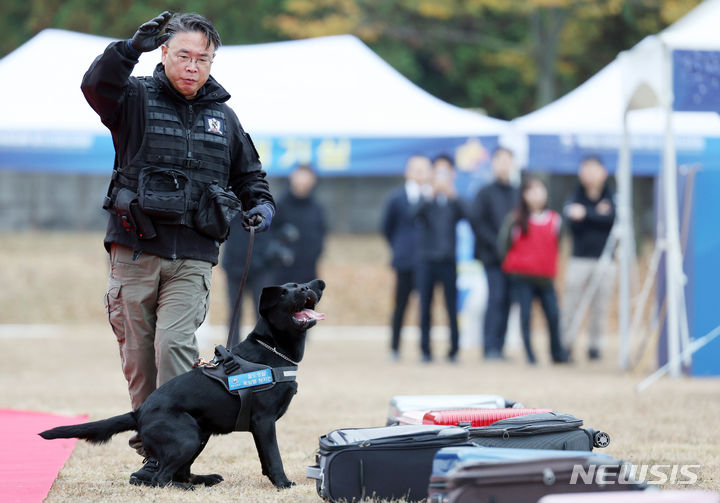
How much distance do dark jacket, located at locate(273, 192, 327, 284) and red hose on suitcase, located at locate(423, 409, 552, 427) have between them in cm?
754

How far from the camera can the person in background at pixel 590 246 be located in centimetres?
1188

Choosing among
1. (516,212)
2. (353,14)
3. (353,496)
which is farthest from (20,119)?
(353,14)

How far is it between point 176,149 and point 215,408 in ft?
3.70

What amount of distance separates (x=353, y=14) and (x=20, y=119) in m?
11.4

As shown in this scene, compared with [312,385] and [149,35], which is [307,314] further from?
[312,385]

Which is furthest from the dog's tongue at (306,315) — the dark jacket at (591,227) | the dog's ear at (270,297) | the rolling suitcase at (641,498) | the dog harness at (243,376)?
the dark jacket at (591,227)

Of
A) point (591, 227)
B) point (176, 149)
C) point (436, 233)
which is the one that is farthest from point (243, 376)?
point (591, 227)

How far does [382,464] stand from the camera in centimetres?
422

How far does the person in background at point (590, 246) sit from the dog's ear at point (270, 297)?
777cm

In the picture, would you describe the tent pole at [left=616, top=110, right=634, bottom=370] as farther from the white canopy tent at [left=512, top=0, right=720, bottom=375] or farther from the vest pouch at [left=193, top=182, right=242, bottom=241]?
the vest pouch at [left=193, top=182, right=242, bottom=241]

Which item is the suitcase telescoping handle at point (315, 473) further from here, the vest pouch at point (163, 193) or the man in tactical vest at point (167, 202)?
the vest pouch at point (163, 193)

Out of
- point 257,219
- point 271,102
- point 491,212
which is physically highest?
point 271,102

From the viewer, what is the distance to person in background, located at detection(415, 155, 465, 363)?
11750 millimetres

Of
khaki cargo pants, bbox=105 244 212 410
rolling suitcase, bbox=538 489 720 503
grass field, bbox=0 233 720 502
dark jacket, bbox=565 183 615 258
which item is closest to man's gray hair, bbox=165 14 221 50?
khaki cargo pants, bbox=105 244 212 410
